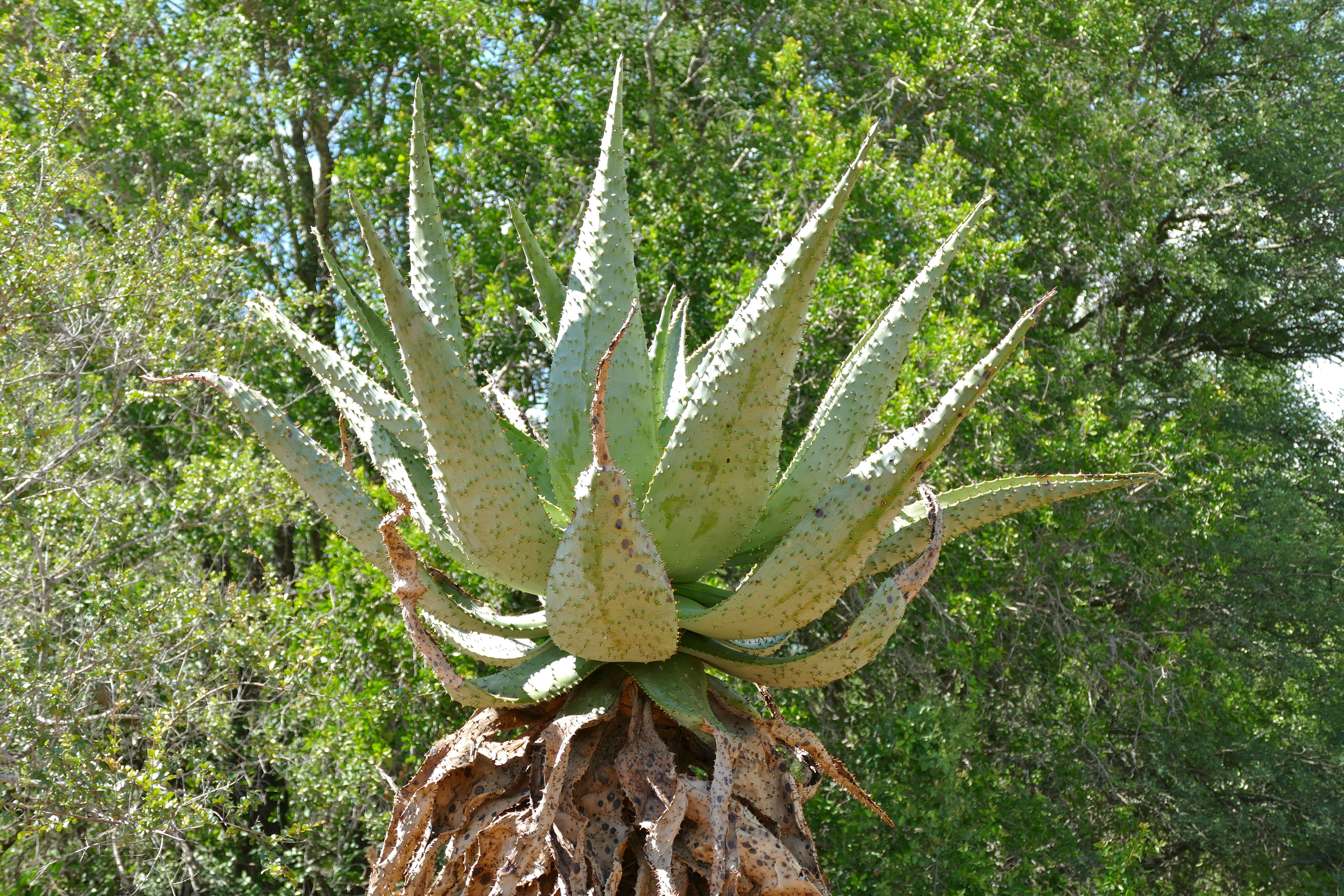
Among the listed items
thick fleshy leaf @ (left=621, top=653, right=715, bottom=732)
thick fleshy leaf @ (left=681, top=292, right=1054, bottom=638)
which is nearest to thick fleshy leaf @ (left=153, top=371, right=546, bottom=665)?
thick fleshy leaf @ (left=621, top=653, right=715, bottom=732)

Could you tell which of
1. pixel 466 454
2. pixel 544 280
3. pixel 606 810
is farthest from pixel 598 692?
pixel 544 280

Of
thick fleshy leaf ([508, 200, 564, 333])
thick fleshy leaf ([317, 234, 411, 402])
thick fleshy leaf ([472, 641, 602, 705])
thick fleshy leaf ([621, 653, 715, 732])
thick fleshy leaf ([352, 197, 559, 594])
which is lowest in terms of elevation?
thick fleshy leaf ([472, 641, 602, 705])

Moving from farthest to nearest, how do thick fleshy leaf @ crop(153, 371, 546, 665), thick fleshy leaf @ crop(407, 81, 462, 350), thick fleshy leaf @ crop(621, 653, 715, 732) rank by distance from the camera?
thick fleshy leaf @ crop(407, 81, 462, 350)
thick fleshy leaf @ crop(153, 371, 546, 665)
thick fleshy leaf @ crop(621, 653, 715, 732)

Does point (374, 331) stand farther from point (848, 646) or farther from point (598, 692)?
point (848, 646)

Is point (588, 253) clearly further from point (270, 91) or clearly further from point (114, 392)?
point (270, 91)

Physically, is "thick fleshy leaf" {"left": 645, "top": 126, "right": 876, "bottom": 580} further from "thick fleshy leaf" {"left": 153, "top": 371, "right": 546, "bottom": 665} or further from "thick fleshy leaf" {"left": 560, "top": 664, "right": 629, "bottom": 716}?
"thick fleshy leaf" {"left": 153, "top": 371, "right": 546, "bottom": 665}

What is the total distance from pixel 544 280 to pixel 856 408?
0.85 m

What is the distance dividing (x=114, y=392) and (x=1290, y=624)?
9349 mm

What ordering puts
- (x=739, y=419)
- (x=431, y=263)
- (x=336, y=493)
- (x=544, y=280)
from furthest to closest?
(x=544, y=280) → (x=431, y=263) → (x=336, y=493) → (x=739, y=419)

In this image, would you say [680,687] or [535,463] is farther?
[535,463]

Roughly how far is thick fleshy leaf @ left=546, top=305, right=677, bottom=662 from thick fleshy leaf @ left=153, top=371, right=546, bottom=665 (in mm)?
341

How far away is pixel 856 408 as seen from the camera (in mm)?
1896

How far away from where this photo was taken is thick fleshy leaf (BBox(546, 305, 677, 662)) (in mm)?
1435

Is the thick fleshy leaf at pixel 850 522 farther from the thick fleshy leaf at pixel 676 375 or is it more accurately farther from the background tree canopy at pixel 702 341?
the background tree canopy at pixel 702 341
